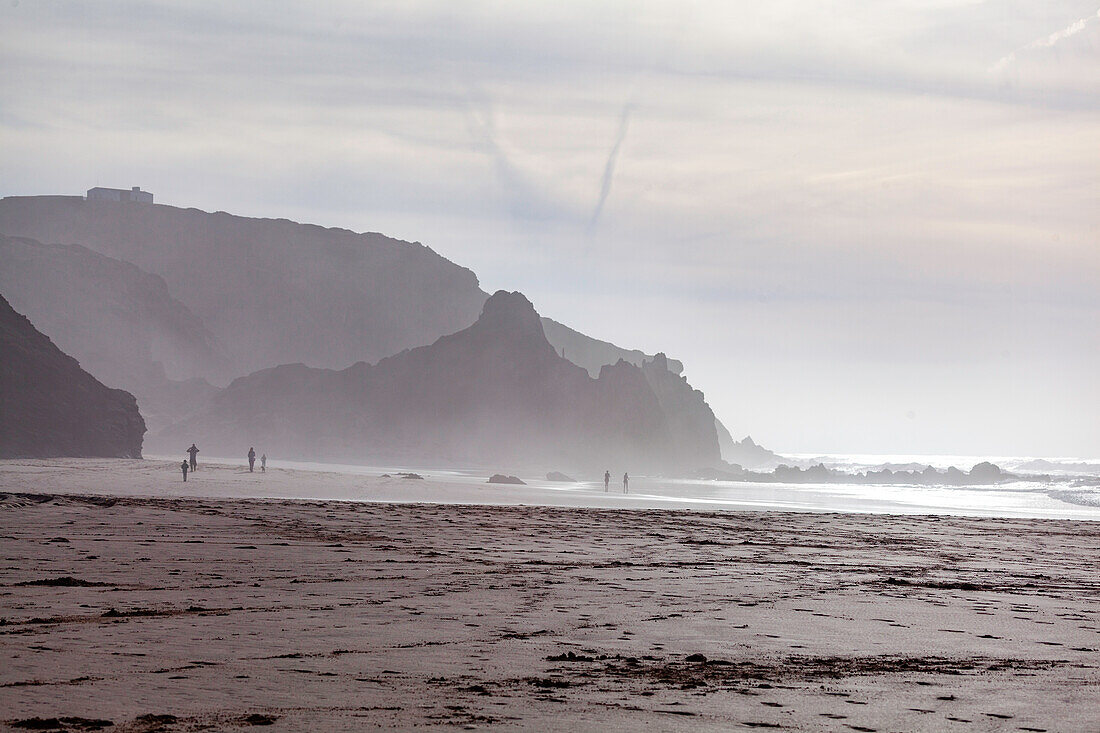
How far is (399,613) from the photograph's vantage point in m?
11.0

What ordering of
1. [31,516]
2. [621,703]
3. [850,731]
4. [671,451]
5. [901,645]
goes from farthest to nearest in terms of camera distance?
[671,451] < [31,516] < [901,645] < [621,703] < [850,731]

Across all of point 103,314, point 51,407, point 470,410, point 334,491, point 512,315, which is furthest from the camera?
point 103,314

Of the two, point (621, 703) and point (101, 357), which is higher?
point (101, 357)

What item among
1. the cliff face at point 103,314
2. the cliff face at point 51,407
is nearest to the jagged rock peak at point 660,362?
the cliff face at point 103,314

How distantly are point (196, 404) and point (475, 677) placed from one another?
580 feet

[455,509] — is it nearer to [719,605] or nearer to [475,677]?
[719,605]

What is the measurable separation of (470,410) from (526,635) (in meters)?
163

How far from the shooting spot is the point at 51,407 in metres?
69.6

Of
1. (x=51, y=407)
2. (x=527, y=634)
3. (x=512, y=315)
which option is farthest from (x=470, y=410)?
(x=527, y=634)

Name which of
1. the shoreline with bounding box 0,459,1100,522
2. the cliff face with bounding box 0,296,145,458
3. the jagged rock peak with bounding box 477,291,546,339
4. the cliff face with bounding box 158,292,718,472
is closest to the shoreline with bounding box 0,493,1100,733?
the shoreline with bounding box 0,459,1100,522

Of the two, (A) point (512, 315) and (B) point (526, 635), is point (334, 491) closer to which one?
(B) point (526, 635)

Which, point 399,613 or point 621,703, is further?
point 399,613

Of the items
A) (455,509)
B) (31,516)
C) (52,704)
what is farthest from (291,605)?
(455,509)

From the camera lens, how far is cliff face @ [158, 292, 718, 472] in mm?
161750
